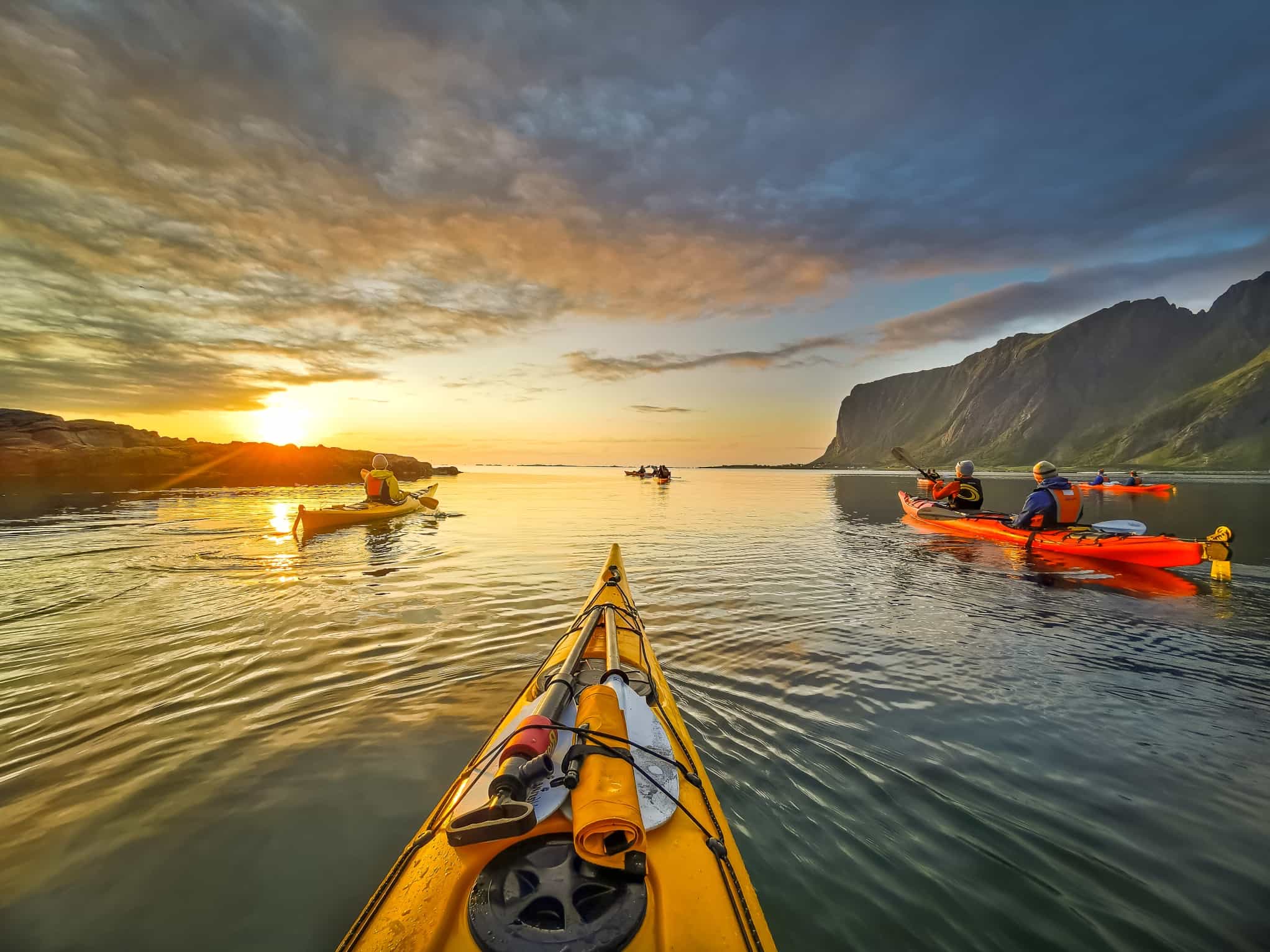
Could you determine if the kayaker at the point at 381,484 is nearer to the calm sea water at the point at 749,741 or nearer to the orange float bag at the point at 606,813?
the calm sea water at the point at 749,741

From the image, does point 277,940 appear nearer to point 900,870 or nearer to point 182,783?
point 182,783

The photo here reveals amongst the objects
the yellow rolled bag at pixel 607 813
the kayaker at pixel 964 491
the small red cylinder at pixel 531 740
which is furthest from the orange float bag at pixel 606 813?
the kayaker at pixel 964 491

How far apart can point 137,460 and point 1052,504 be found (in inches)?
2949

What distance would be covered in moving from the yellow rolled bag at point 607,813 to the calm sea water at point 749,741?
4.98 feet

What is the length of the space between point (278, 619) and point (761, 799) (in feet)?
28.9

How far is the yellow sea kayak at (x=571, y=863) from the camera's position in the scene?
2.17 m

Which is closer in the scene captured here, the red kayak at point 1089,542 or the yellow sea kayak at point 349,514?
the red kayak at point 1089,542

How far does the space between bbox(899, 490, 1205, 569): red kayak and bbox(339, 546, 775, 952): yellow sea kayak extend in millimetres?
15078

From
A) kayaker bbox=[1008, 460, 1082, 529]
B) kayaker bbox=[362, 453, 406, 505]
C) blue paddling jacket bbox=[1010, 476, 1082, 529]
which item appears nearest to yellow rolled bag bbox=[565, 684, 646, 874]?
kayaker bbox=[1008, 460, 1082, 529]

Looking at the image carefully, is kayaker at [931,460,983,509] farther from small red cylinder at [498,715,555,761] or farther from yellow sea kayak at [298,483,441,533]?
yellow sea kayak at [298,483,441,533]

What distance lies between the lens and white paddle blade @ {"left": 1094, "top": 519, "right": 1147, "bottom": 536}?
1278 cm

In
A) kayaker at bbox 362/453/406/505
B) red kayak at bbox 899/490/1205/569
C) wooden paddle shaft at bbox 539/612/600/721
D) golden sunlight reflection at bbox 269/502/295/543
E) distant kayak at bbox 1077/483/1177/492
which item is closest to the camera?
wooden paddle shaft at bbox 539/612/600/721

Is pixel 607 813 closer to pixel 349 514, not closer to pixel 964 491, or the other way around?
pixel 349 514

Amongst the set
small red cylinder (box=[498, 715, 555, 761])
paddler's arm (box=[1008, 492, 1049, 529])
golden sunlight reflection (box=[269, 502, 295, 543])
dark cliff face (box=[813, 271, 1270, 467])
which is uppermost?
dark cliff face (box=[813, 271, 1270, 467])
